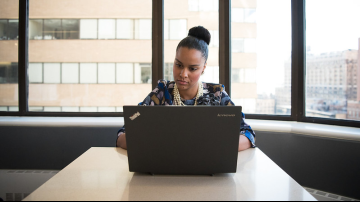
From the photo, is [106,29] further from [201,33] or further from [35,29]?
[201,33]

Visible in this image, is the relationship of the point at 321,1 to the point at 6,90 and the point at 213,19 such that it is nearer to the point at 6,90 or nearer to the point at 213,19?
the point at 213,19

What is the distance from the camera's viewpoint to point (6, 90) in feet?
10.8

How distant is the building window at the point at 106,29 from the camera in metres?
3.35

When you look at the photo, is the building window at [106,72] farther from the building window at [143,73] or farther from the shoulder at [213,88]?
the shoulder at [213,88]

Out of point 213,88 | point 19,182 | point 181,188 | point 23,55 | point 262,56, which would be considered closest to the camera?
point 181,188

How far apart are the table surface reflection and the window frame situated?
169 centimetres

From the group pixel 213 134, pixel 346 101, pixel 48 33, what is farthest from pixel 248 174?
pixel 48 33

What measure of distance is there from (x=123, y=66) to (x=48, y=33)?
1.03 m

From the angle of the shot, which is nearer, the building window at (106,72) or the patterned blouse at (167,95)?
the patterned blouse at (167,95)

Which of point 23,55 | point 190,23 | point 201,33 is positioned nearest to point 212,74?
point 190,23

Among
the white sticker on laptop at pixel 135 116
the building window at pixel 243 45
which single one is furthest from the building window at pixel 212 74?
the white sticker on laptop at pixel 135 116

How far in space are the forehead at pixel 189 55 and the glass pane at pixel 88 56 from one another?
1675 mm

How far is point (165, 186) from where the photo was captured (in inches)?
35.2

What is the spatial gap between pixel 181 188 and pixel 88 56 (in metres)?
2.89
